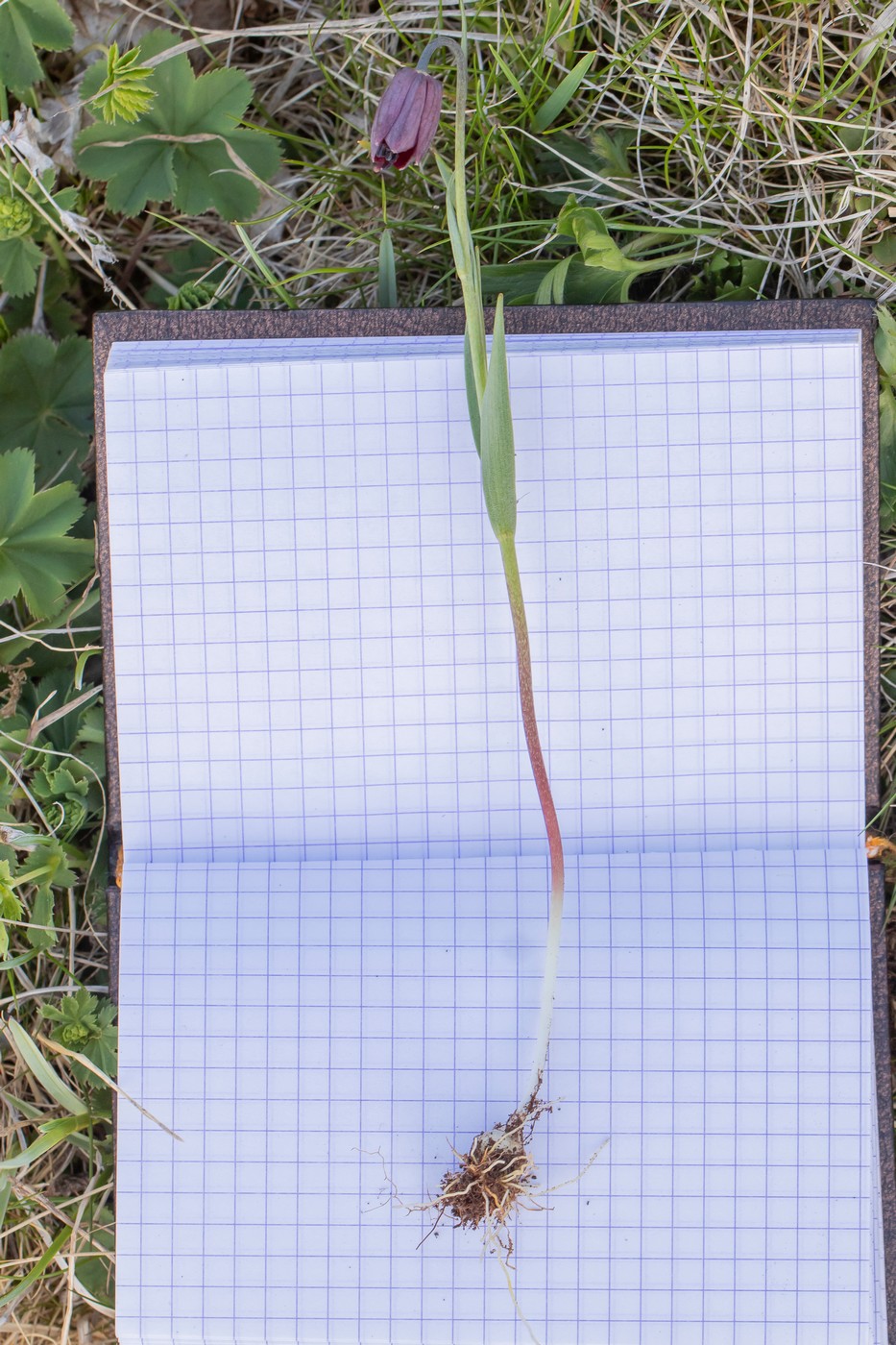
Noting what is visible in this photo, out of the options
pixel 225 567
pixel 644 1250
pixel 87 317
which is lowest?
pixel 644 1250

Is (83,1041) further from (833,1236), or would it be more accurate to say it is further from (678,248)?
(678,248)

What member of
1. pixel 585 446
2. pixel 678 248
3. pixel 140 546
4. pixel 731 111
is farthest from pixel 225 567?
pixel 731 111

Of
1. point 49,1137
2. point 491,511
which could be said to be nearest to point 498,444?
point 491,511

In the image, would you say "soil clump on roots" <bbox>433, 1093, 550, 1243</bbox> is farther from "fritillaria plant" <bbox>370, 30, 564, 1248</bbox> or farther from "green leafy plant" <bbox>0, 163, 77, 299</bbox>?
"green leafy plant" <bbox>0, 163, 77, 299</bbox>

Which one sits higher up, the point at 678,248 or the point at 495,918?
the point at 678,248

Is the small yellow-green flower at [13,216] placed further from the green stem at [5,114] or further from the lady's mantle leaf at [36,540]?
the lady's mantle leaf at [36,540]

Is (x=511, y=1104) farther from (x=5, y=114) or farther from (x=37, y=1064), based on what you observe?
(x=5, y=114)

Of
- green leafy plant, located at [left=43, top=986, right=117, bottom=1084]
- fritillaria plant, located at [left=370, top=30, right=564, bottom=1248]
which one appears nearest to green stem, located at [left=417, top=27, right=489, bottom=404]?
fritillaria plant, located at [left=370, top=30, right=564, bottom=1248]
